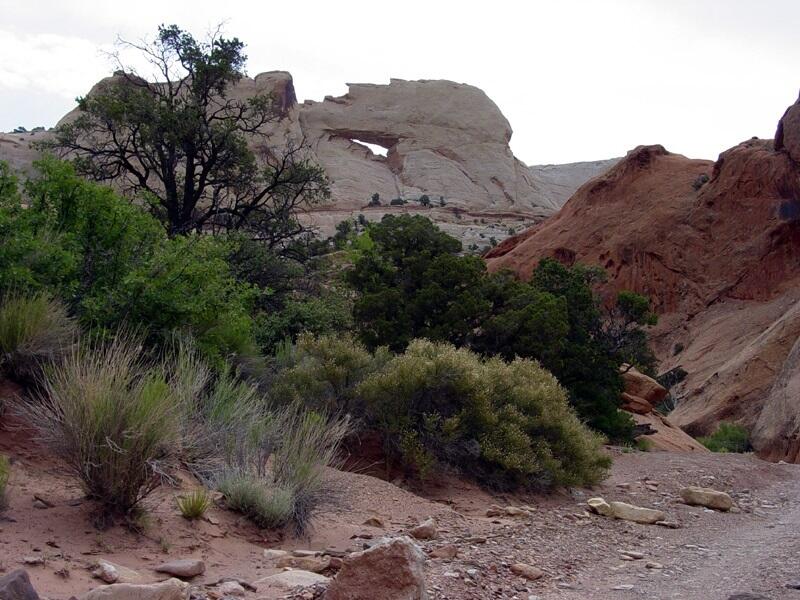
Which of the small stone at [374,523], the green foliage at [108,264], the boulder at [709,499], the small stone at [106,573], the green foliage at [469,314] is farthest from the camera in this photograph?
the green foliage at [469,314]

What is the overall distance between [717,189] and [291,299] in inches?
1434

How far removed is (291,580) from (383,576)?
3.47ft

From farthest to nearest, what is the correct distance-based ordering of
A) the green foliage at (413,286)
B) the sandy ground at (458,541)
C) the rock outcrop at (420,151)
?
the rock outcrop at (420,151)
the green foliage at (413,286)
the sandy ground at (458,541)

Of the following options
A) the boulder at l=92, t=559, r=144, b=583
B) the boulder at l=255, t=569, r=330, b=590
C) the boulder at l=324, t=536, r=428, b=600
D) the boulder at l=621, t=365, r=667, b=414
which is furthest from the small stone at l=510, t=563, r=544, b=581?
the boulder at l=621, t=365, r=667, b=414

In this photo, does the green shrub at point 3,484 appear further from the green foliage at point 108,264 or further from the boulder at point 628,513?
the boulder at point 628,513

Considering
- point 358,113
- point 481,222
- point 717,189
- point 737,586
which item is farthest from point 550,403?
point 358,113

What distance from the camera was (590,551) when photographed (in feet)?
28.8

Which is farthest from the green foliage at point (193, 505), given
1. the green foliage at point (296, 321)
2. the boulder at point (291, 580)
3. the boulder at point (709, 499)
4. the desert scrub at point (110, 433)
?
the green foliage at point (296, 321)

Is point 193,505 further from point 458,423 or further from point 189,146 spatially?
point 189,146

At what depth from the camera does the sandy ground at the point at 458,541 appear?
601cm

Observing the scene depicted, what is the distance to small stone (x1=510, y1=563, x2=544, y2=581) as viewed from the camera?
7.24 metres

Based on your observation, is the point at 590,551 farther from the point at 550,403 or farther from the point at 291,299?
the point at 291,299

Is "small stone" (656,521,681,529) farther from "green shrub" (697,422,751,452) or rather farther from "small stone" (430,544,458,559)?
"green shrub" (697,422,751,452)

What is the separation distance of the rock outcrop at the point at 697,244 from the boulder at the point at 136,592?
31.7m
